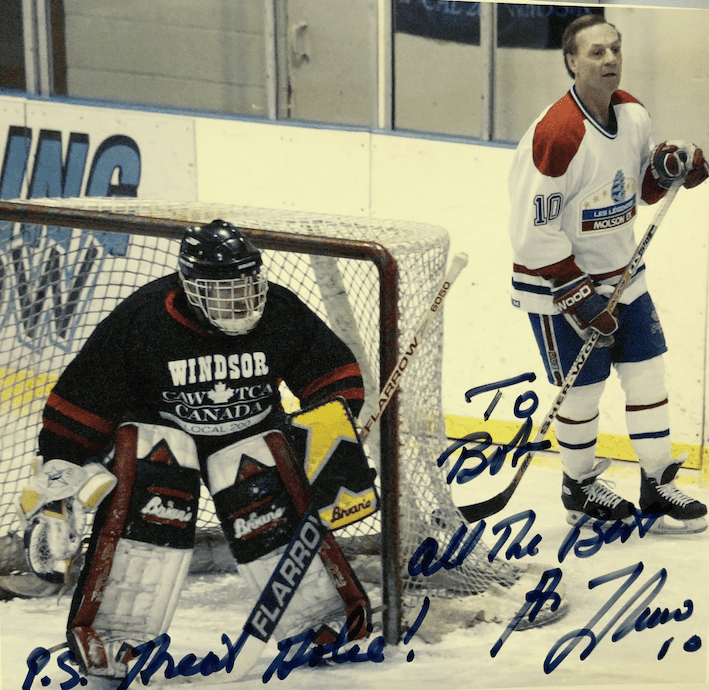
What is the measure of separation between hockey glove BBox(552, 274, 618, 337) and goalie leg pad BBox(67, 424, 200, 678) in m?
0.96

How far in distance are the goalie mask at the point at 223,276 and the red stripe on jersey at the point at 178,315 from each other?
0.03m

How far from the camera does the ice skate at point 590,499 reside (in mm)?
2564

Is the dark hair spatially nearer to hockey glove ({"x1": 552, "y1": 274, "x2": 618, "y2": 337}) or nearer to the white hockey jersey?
the white hockey jersey

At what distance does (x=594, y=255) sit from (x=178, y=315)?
1011 mm

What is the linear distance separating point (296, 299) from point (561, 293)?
653 millimetres

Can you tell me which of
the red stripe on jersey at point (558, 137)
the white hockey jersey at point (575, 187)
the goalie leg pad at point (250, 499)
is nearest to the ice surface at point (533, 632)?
the goalie leg pad at point (250, 499)

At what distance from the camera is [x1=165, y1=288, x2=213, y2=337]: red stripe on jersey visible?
228 centimetres

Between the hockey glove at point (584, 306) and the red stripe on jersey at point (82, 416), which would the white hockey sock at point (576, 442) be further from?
the red stripe on jersey at point (82, 416)

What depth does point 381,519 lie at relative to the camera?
2432 millimetres

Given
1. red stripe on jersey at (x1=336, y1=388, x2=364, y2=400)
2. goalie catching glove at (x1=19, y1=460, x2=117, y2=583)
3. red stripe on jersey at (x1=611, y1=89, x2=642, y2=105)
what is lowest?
goalie catching glove at (x1=19, y1=460, x2=117, y2=583)

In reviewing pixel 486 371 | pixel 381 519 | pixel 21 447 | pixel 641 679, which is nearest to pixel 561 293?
pixel 486 371
